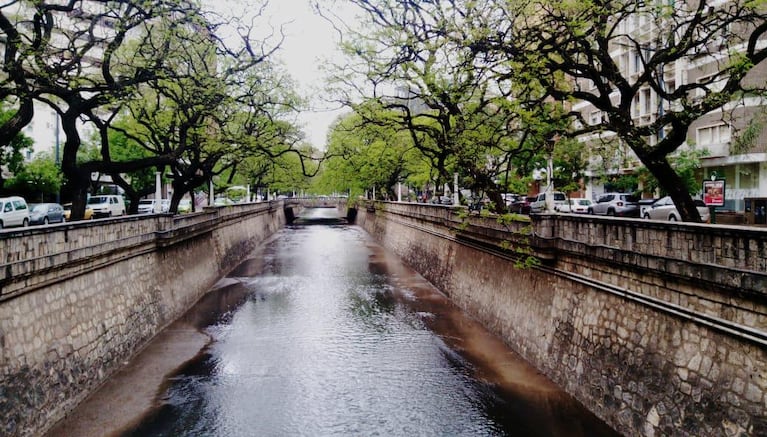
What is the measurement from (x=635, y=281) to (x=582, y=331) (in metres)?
1.93

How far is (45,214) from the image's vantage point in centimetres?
2694

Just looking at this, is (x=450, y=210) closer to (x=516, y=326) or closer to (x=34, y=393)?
(x=516, y=326)

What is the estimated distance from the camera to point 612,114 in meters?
11.4

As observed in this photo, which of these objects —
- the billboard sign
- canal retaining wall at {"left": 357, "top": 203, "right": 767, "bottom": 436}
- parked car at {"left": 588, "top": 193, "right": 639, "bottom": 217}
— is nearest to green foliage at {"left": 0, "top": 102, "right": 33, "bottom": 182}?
canal retaining wall at {"left": 357, "top": 203, "right": 767, "bottom": 436}

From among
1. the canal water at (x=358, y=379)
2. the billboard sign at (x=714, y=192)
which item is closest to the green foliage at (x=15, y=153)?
the canal water at (x=358, y=379)

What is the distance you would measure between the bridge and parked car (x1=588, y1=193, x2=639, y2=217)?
14.3 metres

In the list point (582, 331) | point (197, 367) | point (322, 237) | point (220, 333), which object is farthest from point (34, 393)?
point (322, 237)

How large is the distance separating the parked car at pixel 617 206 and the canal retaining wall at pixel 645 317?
15.4 meters

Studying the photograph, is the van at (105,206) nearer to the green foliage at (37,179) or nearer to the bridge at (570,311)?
the green foliage at (37,179)

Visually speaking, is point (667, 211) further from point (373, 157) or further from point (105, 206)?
point (105, 206)

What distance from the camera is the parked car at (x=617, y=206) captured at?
2782 cm

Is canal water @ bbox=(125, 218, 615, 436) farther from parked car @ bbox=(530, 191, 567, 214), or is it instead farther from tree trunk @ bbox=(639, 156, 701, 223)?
parked car @ bbox=(530, 191, 567, 214)

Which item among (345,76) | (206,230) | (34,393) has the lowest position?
(34,393)

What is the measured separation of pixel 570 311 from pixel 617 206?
1928 cm
